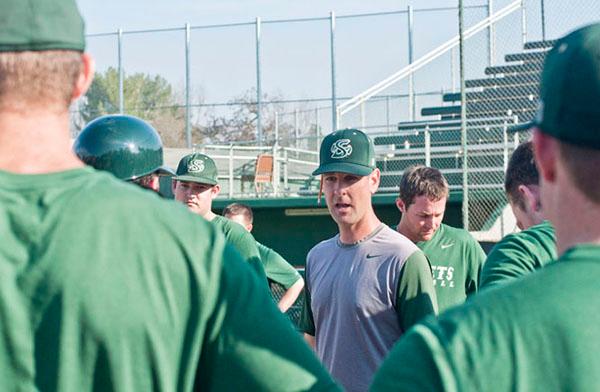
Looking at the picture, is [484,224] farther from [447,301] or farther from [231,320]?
[231,320]

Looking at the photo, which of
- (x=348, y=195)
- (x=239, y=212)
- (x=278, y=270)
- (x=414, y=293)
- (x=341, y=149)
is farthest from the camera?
(x=239, y=212)

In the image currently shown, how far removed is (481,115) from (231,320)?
1933 cm

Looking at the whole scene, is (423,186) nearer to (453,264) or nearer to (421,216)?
(421,216)

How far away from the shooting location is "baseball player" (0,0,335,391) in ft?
6.06

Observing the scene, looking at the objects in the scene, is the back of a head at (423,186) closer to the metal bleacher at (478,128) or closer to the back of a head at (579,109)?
the back of a head at (579,109)

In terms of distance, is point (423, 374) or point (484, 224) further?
point (484, 224)

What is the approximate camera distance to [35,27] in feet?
6.35

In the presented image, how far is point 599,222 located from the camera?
1.75m

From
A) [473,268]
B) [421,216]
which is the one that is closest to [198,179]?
[421,216]

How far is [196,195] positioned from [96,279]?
5.85m

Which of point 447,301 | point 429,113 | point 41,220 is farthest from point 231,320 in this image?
point 429,113

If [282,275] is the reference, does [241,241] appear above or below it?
above

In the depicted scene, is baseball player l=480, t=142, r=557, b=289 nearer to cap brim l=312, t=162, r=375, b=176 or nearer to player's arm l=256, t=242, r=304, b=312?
cap brim l=312, t=162, r=375, b=176

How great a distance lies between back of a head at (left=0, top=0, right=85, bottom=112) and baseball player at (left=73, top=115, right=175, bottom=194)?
176 centimetres
